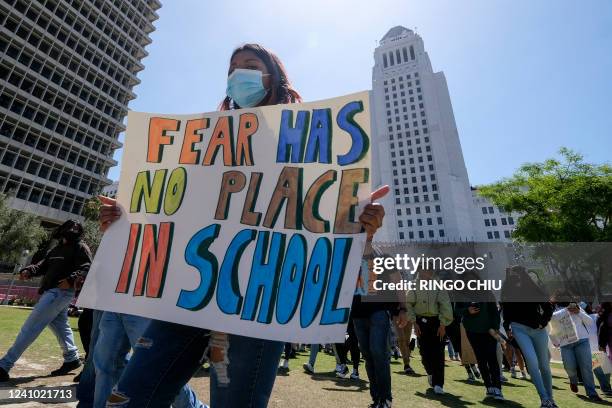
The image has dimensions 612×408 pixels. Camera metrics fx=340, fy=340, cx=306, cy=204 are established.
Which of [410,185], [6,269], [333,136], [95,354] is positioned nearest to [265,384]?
[333,136]

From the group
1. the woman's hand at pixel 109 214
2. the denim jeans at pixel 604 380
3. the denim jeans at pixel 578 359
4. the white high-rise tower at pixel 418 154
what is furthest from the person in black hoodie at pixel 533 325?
the white high-rise tower at pixel 418 154

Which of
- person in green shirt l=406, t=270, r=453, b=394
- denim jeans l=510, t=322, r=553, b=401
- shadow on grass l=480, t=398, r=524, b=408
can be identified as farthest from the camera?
person in green shirt l=406, t=270, r=453, b=394

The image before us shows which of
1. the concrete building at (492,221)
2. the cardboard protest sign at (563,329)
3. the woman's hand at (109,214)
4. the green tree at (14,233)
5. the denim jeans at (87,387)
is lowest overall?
the denim jeans at (87,387)

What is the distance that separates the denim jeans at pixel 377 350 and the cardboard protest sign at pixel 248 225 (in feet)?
7.90

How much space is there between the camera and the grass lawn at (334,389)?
4117 mm

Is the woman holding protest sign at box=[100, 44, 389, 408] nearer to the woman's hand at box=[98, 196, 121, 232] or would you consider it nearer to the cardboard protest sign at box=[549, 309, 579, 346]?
the woman's hand at box=[98, 196, 121, 232]

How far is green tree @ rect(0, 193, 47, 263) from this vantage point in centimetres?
2816

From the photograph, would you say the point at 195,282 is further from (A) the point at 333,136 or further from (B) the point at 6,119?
(B) the point at 6,119

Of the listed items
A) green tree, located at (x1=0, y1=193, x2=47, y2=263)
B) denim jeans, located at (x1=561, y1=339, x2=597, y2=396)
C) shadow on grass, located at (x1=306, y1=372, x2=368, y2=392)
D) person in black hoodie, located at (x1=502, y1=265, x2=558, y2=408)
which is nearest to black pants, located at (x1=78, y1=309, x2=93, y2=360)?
shadow on grass, located at (x1=306, y1=372, x2=368, y2=392)

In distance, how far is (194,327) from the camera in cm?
160

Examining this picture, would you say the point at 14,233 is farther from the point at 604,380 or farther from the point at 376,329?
the point at 604,380

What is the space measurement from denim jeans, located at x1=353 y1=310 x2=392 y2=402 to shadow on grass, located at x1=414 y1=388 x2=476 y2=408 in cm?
151

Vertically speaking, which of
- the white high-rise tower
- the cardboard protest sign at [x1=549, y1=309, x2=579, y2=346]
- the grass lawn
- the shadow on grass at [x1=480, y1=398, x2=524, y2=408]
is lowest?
the shadow on grass at [x1=480, y1=398, x2=524, y2=408]

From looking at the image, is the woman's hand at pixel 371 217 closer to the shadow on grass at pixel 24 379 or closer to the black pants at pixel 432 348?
the shadow on grass at pixel 24 379
